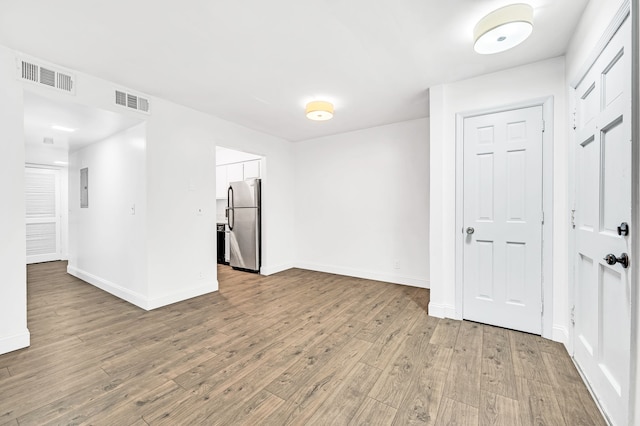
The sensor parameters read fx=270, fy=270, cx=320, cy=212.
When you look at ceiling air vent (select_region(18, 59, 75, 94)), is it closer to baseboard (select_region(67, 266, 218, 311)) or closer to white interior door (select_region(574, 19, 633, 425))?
baseboard (select_region(67, 266, 218, 311))

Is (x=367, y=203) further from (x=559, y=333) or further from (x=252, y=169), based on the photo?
(x=559, y=333)

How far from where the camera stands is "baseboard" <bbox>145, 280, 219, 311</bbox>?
129 inches

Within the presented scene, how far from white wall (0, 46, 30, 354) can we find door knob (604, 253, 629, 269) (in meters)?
4.31

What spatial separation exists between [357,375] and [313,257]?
3396 mm

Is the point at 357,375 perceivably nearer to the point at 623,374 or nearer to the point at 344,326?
the point at 344,326

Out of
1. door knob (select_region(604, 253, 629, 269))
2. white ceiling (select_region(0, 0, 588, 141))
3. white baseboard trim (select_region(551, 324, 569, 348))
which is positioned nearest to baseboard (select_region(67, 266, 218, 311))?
white ceiling (select_region(0, 0, 588, 141))

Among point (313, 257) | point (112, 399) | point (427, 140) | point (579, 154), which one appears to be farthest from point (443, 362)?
point (313, 257)

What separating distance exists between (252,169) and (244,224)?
109 centimetres

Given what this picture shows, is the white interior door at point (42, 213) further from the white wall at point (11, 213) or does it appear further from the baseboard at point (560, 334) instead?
the baseboard at point (560, 334)

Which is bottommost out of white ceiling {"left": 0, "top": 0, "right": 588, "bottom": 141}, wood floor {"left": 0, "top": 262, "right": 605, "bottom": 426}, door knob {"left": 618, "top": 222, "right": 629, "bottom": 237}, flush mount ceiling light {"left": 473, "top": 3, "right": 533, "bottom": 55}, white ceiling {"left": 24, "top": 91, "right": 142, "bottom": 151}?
wood floor {"left": 0, "top": 262, "right": 605, "bottom": 426}

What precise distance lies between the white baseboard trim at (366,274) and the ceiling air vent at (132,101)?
3.63 m

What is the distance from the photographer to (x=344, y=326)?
2805 millimetres

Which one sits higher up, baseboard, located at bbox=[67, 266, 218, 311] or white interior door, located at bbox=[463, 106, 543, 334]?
white interior door, located at bbox=[463, 106, 543, 334]

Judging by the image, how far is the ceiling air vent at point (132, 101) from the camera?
2.97m
